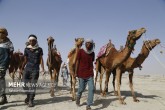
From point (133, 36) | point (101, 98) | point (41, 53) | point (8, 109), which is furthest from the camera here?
point (101, 98)

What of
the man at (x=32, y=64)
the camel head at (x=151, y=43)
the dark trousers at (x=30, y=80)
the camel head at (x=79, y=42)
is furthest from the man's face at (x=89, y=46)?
the camel head at (x=151, y=43)

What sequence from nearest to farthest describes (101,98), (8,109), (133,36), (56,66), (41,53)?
(8,109), (41,53), (133,36), (101,98), (56,66)

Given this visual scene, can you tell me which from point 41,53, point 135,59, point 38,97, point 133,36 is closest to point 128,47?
point 133,36

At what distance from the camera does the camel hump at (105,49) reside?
43.5 ft

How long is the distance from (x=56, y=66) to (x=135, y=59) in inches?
139

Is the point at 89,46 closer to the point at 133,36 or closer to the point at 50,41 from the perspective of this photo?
the point at 133,36

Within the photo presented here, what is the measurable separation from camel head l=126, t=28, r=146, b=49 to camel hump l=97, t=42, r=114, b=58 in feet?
7.08

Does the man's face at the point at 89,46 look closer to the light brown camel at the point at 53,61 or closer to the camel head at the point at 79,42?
the camel head at the point at 79,42

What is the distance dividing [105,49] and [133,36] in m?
2.67

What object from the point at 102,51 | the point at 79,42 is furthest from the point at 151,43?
the point at 79,42

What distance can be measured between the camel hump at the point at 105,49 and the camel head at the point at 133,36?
2.16 metres

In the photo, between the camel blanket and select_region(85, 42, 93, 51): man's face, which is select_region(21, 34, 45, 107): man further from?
the camel blanket

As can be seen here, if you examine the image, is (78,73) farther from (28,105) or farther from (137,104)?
(137,104)

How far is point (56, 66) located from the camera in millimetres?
13445
